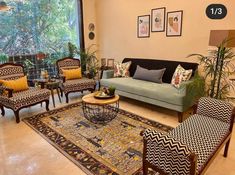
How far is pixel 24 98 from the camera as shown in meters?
3.36

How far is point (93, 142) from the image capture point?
2688mm

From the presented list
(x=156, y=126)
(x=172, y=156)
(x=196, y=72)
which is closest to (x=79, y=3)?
(x=196, y=72)

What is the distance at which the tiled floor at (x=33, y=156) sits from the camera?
2.15m

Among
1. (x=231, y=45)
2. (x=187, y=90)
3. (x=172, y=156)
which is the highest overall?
(x=231, y=45)

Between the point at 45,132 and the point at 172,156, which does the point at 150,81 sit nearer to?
the point at 45,132

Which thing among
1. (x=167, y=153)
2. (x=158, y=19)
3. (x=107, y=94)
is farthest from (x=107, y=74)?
(x=167, y=153)

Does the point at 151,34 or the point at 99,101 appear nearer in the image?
the point at 99,101

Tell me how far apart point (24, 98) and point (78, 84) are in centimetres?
125

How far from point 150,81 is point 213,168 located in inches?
87.6

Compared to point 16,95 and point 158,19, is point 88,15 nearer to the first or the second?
point 158,19

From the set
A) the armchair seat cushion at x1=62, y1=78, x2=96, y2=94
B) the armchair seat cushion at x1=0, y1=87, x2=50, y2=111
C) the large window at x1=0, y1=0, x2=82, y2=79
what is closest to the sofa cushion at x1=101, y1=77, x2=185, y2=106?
the armchair seat cushion at x1=62, y1=78, x2=96, y2=94

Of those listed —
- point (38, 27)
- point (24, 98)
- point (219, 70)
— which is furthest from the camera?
point (38, 27)

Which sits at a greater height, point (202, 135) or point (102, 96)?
point (102, 96)

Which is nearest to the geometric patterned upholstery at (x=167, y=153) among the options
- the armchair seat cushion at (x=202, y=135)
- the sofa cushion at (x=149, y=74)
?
the armchair seat cushion at (x=202, y=135)
